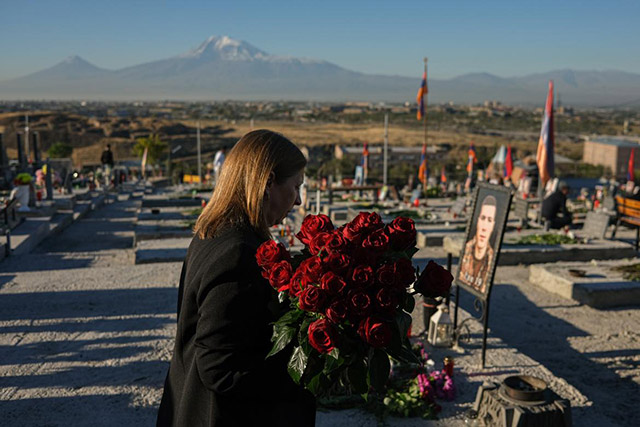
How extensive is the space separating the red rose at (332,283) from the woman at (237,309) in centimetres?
19

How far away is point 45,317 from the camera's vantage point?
726cm

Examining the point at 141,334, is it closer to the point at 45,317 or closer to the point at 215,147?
the point at 45,317

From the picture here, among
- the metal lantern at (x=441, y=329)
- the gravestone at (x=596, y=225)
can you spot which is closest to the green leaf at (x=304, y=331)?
the metal lantern at (x=441, y=329)

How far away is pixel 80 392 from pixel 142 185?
25499mm

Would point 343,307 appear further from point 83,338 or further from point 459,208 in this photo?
point 459,208

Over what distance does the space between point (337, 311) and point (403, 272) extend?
10.0 inches

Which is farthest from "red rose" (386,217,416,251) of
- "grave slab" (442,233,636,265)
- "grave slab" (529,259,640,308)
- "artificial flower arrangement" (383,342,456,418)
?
"grave slab" (442,233,636,265)

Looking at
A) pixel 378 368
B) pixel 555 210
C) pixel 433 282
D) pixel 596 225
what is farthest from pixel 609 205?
pixel 378 368

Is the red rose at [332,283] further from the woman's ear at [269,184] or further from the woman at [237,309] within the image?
the woman's ear at [269,184]

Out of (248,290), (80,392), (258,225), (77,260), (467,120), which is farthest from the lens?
(467,120)

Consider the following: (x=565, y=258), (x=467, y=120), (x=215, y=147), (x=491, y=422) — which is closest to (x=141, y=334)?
A: (x=491, y=422)

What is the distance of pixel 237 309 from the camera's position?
181 centimetres

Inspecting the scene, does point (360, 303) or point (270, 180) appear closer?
point (360, 303)

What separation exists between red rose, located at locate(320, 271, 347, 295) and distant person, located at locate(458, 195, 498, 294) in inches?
173
